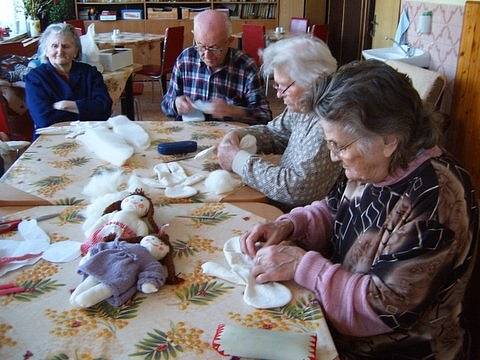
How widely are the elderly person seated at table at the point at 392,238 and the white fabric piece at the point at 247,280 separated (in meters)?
0.03

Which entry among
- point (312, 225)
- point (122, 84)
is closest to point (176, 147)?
point (312, 225)

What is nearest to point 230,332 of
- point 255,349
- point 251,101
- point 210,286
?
point 255,349

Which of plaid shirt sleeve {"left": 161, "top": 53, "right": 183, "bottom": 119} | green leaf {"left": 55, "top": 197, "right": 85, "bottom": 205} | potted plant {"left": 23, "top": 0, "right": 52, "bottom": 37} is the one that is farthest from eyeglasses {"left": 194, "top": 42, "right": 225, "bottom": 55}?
potted plant {"left": 23, "top": 0, "right": 52, "bottom": 37}

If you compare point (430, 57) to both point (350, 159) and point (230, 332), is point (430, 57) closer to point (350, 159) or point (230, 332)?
point (350, 159)

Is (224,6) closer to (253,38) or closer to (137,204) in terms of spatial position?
(253,38)

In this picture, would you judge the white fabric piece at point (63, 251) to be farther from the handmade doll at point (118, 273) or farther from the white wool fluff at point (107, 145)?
the white wool fluff at point (107, 145)

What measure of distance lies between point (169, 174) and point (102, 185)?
23 cm

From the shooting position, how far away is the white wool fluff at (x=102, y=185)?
1.55m

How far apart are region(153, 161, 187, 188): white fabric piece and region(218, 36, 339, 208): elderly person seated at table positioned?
7.2 inches

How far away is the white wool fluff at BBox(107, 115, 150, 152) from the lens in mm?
1975

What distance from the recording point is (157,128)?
223 centimetres

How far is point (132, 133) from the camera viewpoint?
2.05 metres

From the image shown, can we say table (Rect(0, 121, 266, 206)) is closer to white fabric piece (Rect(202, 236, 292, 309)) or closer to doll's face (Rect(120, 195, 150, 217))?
doll's face (Rect(120, 195, 150, 217))

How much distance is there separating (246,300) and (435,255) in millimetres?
379
